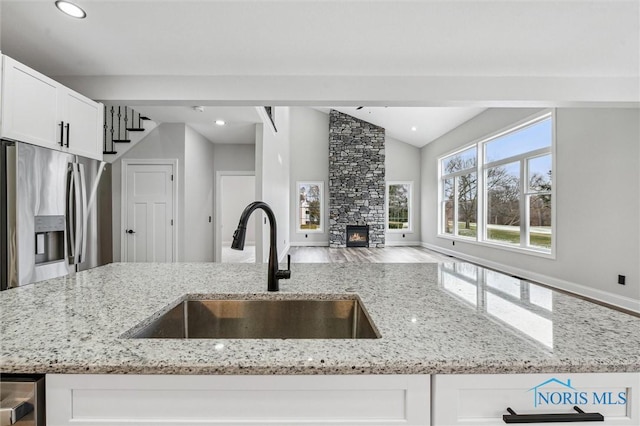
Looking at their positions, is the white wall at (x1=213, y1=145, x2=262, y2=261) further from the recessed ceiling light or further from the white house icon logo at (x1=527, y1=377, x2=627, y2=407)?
the white house icon logo at (x1=527, y1=377, x2=627, y2=407)

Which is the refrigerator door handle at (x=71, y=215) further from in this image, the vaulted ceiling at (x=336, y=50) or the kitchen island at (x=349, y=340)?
the kitchen island at (x=349, y=340)

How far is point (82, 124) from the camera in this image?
2.85m

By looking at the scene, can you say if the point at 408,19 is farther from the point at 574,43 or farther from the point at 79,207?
the point at 79,207

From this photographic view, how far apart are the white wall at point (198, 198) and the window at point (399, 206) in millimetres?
5916

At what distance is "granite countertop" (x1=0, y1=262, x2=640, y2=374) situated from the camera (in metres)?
0.61

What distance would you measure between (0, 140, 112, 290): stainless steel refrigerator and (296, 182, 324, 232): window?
7111 mm

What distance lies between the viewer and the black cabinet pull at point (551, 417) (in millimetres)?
610

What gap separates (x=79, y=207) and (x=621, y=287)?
19.2 ft

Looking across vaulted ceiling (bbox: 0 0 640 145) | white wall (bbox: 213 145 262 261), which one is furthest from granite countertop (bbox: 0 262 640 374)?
white wall (bbox: 213 145 262 261)

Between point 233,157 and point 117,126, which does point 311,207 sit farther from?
point 117,126

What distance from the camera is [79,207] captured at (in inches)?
102

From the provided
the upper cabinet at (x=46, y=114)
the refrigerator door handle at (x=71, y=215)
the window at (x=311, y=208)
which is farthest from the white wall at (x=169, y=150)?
the window at (x=311, y=208)

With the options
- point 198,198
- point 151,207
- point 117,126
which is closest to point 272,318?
point 151,207

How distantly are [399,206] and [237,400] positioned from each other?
32.5 ft
